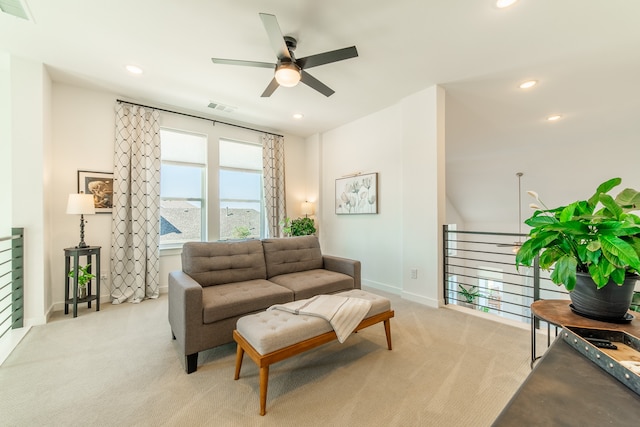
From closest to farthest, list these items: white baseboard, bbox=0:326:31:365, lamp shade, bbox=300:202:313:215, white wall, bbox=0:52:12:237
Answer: white baseboard, bbox=0:326:31:365, white wall, bbox=0:52:12:237, lamp shade, bbox=300:202:313:215

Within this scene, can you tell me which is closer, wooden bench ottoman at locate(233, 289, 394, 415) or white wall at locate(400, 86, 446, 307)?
wooden bench ottoman at locate(233, 289, 394, 415)

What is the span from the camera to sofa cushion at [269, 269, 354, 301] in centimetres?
260

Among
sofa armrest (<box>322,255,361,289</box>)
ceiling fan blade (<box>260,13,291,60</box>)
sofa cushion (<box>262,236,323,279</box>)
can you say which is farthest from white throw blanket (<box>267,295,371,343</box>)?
ceiling fan blade (<box>260,13,291,60</box>)

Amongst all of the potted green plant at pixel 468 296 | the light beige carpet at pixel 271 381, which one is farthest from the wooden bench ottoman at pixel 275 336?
the potted green plant at pixel 468 296

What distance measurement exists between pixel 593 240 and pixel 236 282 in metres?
2.71

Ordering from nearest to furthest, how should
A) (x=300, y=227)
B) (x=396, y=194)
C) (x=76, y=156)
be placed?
(x=76, y=156), (x=396, y=194), (x=300, y=227)

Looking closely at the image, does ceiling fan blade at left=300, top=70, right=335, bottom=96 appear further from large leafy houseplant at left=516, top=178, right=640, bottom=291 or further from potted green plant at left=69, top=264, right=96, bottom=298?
potted green plant at left=69, top=264, right=96, bottom=298

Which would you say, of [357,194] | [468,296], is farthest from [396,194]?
[468,296]

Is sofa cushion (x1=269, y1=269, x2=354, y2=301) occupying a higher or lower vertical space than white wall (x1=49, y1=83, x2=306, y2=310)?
lower

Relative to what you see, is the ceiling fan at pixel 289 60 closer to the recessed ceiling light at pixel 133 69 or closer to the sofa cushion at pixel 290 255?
the recessed ceiling light at pixel 133 69

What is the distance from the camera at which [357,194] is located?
440 centimetres

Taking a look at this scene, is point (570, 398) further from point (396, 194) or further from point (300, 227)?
point (300, 227)

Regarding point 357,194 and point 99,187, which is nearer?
point 99,187

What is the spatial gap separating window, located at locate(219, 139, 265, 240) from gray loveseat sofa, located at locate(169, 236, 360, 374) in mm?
1747
